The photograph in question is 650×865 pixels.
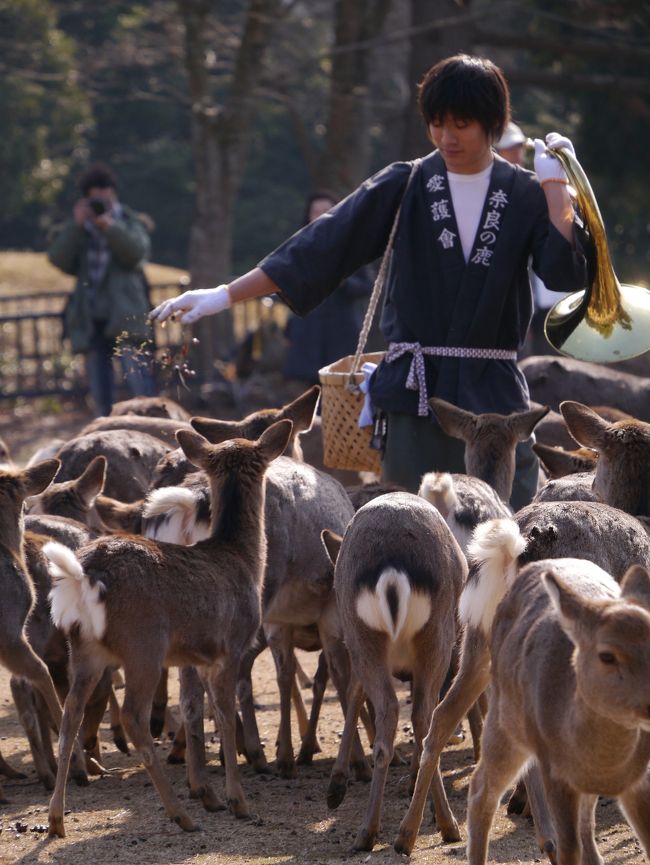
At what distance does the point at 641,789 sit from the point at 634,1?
12936mm

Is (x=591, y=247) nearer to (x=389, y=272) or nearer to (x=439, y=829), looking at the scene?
(x=389, y=272)

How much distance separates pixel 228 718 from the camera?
5938 millimetres

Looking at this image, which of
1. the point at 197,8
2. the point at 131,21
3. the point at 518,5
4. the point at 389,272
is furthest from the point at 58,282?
the point at 389,272

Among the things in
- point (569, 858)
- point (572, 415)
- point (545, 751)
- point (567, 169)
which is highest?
point (567, 169)

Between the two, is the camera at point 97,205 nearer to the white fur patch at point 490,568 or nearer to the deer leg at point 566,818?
the white fur patch at point 490,568

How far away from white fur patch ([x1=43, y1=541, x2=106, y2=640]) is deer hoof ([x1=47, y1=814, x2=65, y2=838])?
68cm

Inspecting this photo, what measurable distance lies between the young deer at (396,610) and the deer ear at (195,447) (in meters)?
0.85

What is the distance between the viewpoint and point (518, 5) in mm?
16578

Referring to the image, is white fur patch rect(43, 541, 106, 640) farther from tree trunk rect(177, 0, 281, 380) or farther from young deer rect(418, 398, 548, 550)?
tree trunk rect(177, 0, 281, 380)

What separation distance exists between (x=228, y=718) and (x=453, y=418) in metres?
1.58

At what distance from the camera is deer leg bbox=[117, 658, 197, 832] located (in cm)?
560

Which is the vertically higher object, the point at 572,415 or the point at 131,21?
the point at 131,21

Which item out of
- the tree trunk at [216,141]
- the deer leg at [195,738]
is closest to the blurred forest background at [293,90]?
the tree trunk at [216,141]

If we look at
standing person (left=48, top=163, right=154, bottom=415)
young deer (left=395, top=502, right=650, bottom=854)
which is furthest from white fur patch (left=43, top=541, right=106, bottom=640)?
standing person (left=48, top=163, right=154, bottom=415)
